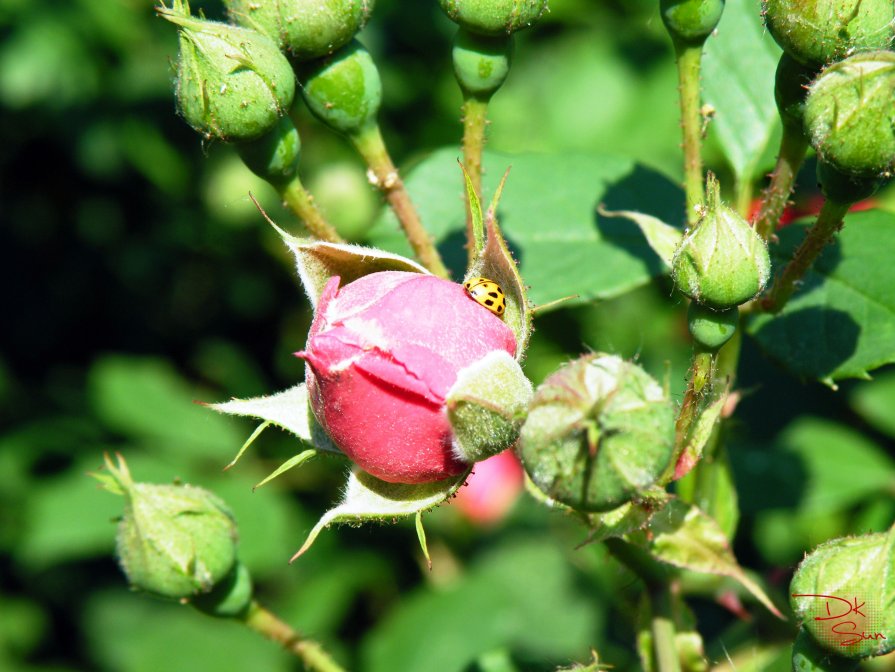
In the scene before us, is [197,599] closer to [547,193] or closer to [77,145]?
[547,193]

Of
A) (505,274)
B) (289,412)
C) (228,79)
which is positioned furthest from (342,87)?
(289,412)

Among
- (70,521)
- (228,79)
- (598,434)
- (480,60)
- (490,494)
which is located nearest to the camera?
(598,434)

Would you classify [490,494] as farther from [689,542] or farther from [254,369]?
[689,542]

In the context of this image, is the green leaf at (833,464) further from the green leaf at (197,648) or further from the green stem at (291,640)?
the green leaf at (197,648)

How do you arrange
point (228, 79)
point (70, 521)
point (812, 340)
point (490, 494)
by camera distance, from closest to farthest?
point (228, 79) → point (812, 340) → point (70, 521) → point (490, 494)

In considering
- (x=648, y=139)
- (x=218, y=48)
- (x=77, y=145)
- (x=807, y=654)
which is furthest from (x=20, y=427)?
(x=807, y=654)

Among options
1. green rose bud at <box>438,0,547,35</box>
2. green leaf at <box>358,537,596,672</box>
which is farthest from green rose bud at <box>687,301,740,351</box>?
green leaf at <box>358,537,596,672</box>

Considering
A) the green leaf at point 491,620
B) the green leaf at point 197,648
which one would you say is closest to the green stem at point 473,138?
the green leaf at point 491,620
